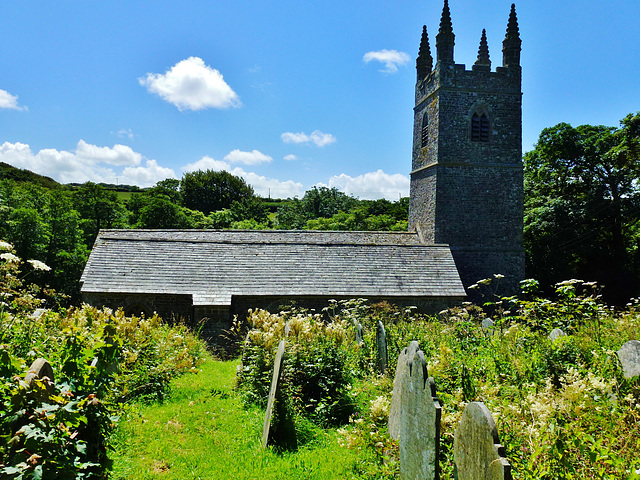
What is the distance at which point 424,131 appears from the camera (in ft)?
73.6

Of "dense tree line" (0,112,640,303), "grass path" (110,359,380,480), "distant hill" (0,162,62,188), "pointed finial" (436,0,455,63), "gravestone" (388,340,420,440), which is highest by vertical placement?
"distant hill" (0,162,62,188)

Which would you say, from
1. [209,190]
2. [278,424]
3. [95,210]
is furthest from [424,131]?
[209,190]

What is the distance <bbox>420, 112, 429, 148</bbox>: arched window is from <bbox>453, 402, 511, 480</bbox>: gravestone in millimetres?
20203

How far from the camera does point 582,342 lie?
578 cm

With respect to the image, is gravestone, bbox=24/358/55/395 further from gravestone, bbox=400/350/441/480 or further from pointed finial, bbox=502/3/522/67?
pointed finial, bbox=502/3/522/67

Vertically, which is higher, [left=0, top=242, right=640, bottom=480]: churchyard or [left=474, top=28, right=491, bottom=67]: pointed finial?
[left=474, top=28, right=491, bottom=67]: pointed finial

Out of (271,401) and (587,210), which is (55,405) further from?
(587,210)

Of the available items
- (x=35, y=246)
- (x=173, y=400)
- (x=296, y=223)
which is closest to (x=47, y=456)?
(x=173, y=400)

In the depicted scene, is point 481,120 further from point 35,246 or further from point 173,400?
point 35,246

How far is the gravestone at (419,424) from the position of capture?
3.71m

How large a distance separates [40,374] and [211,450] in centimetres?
262

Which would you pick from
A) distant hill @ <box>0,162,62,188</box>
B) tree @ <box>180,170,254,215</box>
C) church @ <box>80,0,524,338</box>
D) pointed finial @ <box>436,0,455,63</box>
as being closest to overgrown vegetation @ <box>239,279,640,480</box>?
church @ <box>80,0,524,338</box>

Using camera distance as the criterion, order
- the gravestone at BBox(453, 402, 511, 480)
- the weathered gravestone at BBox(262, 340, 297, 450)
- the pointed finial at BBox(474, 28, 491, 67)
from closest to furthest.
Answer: the gravestone at BBox(453, 402, 511, 480) < the weathered gravestone at BBox(262, 340, 297, 450) < the pointed finial at BBox(474, 28, 491, 67)

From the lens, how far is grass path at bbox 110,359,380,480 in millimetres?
4922
